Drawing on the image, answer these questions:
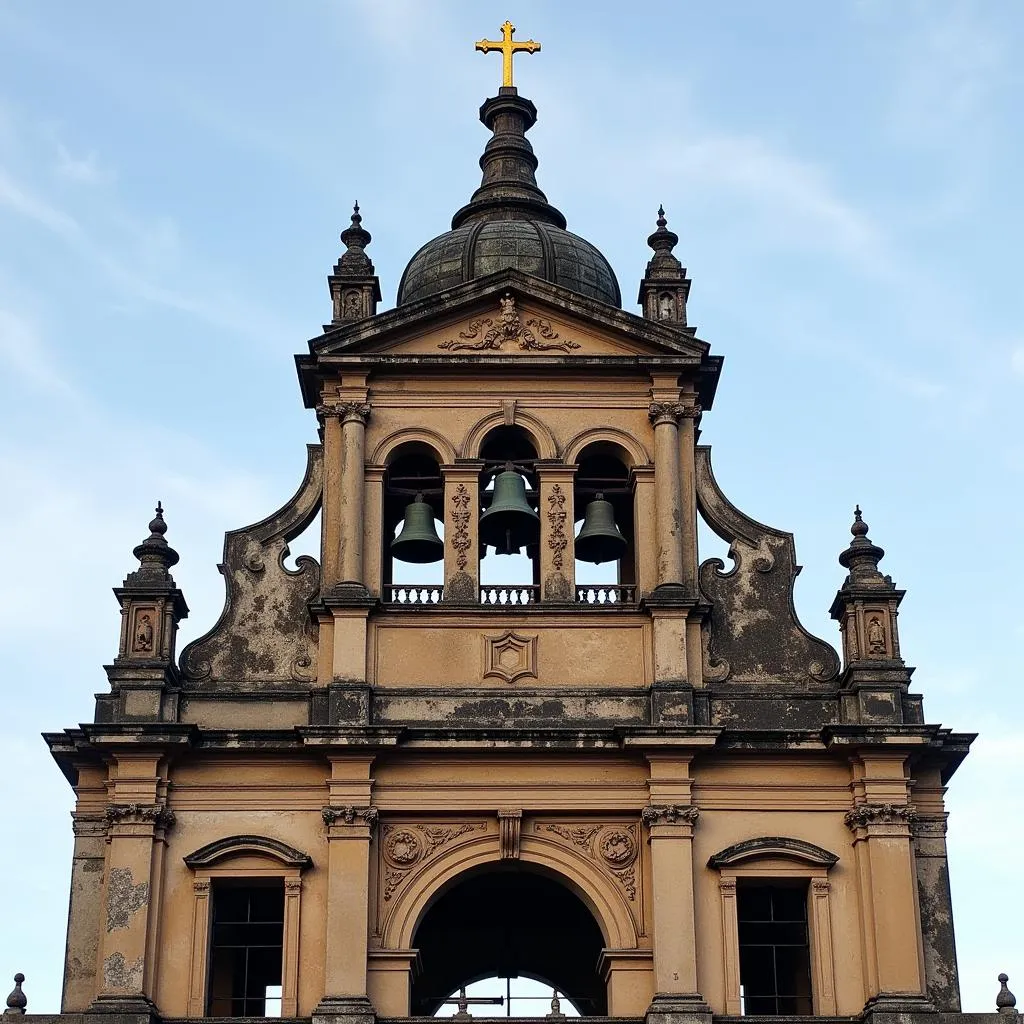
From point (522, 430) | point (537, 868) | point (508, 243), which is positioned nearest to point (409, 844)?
point (537, 868)

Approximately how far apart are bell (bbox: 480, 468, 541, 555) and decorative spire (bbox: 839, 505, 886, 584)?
4150mm

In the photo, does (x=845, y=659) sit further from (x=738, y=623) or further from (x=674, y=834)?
(x=674, y=834)

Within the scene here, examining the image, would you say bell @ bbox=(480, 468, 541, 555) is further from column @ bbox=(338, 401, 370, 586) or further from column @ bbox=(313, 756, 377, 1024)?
column @ bbox=(313, 756, 377, 1024)

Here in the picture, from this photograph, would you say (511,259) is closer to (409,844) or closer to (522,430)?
(522,430)

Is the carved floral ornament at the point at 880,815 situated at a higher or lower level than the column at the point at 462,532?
lower

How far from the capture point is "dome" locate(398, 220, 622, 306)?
35.1 metres

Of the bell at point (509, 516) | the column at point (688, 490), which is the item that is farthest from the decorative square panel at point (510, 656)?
the column at point (688, 490)

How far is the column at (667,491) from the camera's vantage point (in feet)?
105

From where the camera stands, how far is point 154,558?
32031mm

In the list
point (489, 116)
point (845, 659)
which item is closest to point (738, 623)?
point (845, 659)

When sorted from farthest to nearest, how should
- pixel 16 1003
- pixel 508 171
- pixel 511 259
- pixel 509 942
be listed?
pixel 508 171
pixel 511 259
pixel 509 942
pixel 16 1003

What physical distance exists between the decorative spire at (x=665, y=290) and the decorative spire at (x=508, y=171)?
113 inches

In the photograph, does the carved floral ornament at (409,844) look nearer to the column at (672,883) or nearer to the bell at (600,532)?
the column at (672,883)

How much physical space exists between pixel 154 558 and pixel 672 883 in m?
8.04
